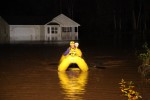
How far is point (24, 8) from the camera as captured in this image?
10169 cm

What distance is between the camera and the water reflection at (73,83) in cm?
1450

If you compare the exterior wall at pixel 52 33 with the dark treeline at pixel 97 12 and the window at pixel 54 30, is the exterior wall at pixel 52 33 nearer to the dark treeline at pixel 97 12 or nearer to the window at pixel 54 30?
the window at pixel 54 30

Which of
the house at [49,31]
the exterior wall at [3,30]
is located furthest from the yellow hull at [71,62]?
the exterior wall at [3,30]

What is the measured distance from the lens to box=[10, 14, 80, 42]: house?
61719 mm

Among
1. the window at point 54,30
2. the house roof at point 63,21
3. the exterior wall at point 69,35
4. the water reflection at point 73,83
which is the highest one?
the house roof at point 63,21

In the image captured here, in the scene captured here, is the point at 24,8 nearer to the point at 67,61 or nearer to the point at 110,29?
the point at 110,29

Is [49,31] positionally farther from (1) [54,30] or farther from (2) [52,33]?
(1) [54,30]

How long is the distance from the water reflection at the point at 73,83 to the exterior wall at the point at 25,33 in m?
41.7

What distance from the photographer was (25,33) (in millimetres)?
63062

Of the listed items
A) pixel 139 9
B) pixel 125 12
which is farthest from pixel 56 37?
pixel 125 12

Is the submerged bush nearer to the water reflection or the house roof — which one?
the water reflection

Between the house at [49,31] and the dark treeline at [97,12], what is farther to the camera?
the dark treeline at [97,12]

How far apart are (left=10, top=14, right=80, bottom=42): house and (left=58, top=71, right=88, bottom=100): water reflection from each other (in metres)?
40.7

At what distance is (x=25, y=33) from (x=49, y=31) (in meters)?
3.64
